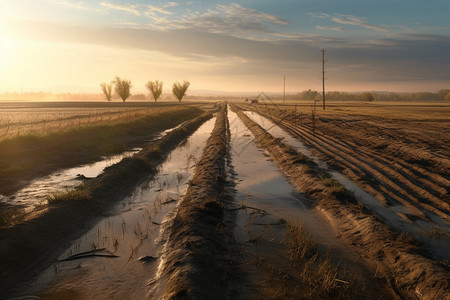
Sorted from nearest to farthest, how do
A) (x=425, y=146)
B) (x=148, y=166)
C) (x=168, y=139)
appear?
(x=148, y=166), (x=425, y=146), (x=168, y=139)

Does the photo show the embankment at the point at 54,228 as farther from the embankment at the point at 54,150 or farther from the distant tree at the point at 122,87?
the distant tree at the point at 122,87

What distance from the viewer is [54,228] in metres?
7.25

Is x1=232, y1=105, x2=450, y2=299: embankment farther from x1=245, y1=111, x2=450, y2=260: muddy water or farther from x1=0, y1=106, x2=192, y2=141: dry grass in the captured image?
x1=0, y1=106, x2=192, y2=141: dry grass

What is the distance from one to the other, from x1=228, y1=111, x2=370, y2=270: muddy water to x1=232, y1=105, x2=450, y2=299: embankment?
327 mm

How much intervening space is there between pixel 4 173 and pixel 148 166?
5.30m

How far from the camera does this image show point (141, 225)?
25.8 ft

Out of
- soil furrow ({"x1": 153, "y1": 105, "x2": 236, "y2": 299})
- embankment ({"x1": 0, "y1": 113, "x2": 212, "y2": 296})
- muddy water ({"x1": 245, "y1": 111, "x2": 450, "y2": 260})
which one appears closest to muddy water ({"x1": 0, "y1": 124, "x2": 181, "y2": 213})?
embankment ({"x1": 0, "y1": 113, "x2": 212, "y2": 296})

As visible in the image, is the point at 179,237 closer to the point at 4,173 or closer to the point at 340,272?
the point at 340,272

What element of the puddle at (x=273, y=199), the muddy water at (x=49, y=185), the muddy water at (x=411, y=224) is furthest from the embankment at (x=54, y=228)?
the muddy water at (x=411, y=224)

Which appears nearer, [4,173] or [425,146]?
[4,173]

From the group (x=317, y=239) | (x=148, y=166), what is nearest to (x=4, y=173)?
(x=148, y=166)

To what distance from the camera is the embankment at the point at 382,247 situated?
199 inches

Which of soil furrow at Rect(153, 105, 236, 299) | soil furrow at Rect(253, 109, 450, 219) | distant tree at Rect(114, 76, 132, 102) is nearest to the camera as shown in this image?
soil furrow at Rect(153, 105, 236, 299)

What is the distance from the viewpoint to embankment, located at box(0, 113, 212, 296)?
5676mm
